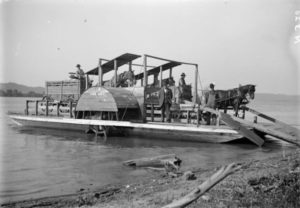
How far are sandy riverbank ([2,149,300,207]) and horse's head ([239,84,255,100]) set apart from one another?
9249mm

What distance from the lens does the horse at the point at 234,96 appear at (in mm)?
17906

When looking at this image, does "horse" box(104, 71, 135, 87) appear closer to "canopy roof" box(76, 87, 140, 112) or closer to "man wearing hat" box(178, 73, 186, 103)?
"canopy roof" box(76, 87, 140, 112)

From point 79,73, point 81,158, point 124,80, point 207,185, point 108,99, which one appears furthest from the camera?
point 79,73

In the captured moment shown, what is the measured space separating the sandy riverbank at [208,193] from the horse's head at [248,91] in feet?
30.3

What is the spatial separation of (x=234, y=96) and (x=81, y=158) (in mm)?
8931

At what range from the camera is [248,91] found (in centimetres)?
1792

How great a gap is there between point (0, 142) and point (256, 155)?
13.1m

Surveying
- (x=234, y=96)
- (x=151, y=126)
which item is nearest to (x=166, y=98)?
(x=151, y=126)

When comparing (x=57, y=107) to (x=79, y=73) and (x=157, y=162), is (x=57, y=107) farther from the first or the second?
(x=157, y=162)

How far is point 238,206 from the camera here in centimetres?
546

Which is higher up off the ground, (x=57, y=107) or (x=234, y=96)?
(x=234, y=96)

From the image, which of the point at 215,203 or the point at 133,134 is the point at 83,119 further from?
the point at 215,203

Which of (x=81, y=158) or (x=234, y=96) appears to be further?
(x=234, y=96)

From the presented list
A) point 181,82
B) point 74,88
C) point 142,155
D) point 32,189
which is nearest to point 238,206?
point 32,189
